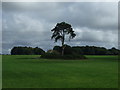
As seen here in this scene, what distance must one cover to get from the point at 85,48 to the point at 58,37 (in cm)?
3198

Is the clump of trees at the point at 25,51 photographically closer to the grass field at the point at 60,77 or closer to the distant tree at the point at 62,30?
the distant tree at the point at 62,30

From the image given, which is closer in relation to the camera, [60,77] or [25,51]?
[60,77]

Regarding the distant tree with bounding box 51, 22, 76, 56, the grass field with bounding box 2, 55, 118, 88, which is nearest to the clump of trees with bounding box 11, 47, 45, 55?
the distant tree with bounding box 51, 22, 76, 56

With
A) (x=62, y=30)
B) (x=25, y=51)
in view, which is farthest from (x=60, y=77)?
(x=25, y=51)

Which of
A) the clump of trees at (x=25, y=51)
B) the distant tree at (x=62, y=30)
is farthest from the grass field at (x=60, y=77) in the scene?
the clump of trees at (x=25, y=51)

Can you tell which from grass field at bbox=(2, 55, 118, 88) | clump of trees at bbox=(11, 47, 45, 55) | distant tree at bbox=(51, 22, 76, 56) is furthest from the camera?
clump of trees at bbox=(11, 47, 45, 55)

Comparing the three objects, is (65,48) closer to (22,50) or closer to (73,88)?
(22,50)

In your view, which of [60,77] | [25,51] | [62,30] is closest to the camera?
[60,77]

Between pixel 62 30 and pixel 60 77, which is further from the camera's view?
pixel 62 30

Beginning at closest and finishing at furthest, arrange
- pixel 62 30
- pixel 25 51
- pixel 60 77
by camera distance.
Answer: pixel 60 77 → pixel 62 30 → pixel 25 51

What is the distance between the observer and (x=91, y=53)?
257 feet

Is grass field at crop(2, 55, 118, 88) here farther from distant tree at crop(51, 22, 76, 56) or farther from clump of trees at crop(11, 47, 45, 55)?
clump of trees at crop(11, 47, 45, 55)

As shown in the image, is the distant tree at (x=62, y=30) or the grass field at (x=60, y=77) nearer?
the grass field at (x=60, y=77)

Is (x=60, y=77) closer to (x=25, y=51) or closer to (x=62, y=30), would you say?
(x=62, y=30)
